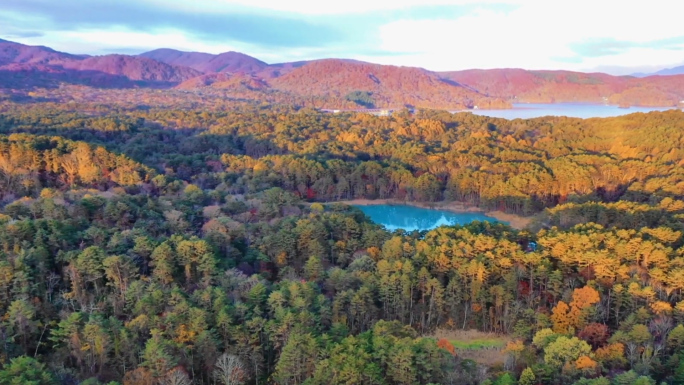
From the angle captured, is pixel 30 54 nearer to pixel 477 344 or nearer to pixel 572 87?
pixel 572 87

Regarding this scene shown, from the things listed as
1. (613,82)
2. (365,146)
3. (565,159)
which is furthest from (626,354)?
(613,82)

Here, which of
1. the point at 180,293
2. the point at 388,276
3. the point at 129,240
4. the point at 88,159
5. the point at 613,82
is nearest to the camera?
the point at 180,293

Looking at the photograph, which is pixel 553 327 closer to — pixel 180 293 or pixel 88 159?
pixel 180 293

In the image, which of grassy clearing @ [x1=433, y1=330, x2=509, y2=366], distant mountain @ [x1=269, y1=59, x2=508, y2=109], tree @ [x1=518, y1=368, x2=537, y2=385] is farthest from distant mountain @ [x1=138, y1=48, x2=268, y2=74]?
tree @ [x1=518, y1=368, x2=537, y2=385]

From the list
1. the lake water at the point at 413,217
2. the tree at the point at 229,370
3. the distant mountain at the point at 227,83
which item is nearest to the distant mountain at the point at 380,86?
the distant mountain at the point at 227,83

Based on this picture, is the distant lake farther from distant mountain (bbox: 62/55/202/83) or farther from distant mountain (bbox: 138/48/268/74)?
distant mountain (bbox: 138/48/268/74)

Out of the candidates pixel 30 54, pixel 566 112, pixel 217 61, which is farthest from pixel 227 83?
pixel 566 112

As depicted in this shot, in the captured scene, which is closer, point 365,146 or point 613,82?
point 365,146
